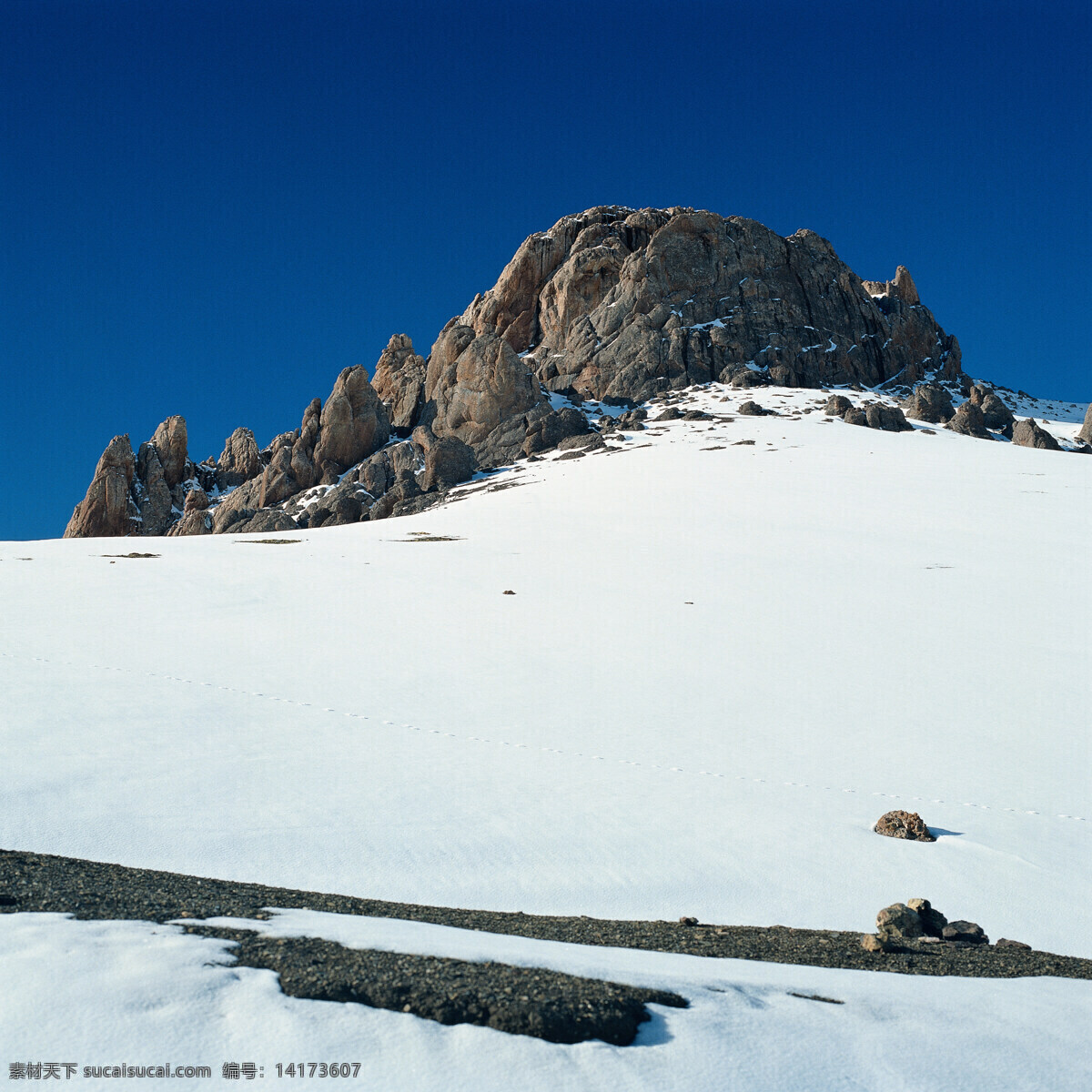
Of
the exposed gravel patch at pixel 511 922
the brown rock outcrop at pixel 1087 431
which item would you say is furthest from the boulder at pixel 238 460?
the exposed gravel patch at pixel 511 922

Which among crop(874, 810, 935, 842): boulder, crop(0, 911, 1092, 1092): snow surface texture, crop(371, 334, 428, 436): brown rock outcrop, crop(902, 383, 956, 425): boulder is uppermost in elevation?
crop(371, 334, 428, 436): brown rock outcrop

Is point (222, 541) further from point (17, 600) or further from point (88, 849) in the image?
point (88, 849)

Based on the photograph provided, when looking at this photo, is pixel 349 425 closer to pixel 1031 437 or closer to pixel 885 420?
pixel 885 420

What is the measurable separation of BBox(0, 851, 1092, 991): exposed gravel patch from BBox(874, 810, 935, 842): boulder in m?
2.13

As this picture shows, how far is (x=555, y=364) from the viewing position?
92938mm

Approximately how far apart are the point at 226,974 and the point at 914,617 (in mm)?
17803

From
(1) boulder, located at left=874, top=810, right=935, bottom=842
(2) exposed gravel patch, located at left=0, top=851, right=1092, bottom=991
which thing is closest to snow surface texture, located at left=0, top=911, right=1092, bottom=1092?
(2) exposed gravel patch, located at left=0, top=851, right=1092, bottom=991

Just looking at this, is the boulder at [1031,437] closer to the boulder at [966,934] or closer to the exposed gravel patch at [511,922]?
the boulder at [966,934]

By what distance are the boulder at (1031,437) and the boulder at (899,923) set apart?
210 feet

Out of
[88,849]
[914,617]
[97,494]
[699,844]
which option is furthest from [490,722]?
[97,494]

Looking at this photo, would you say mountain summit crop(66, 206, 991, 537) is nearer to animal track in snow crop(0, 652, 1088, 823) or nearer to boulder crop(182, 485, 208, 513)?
boulder crop(182, 485, 208, 513)

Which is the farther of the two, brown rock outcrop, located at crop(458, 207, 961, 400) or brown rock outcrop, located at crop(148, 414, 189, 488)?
brown rock outcrop, located at crop(458, 207, 961, 400)

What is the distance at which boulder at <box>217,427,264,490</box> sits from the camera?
9056cm

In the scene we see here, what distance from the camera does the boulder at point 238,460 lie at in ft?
297
